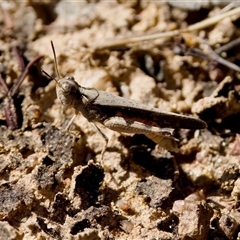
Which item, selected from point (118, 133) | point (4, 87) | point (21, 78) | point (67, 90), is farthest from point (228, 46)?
point (4, 87)

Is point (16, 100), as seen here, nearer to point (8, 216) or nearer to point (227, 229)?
point (8, 216)

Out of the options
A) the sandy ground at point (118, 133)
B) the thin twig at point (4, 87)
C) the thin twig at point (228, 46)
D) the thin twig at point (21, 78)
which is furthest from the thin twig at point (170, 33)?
the thin twig at point (4, 87)

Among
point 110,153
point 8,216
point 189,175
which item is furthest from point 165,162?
point 8,216

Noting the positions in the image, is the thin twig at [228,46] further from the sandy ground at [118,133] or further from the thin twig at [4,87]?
the thin twig at [4,87]

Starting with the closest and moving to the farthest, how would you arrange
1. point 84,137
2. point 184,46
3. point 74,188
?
point 74,188 → point 84,137 → point 184,46

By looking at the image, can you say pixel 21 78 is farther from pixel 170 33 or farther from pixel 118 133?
pixel 170 33

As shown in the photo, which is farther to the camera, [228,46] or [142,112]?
[228,46]
